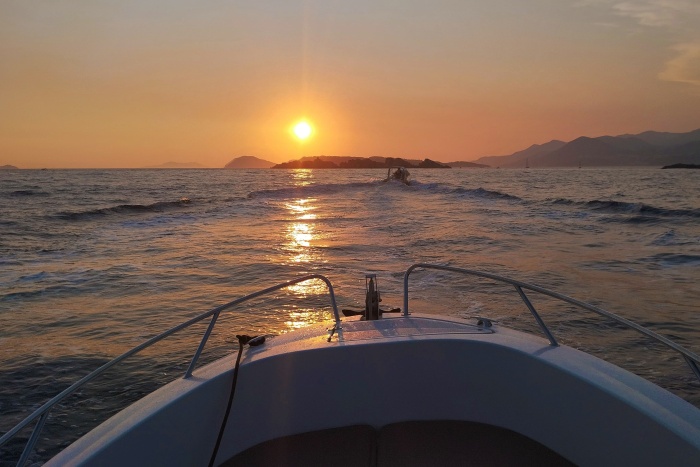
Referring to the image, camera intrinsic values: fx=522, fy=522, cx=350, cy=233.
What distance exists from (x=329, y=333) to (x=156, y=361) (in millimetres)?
3628

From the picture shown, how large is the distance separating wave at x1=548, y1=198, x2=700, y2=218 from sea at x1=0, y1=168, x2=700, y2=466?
76cm

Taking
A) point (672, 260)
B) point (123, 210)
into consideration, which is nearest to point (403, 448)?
point (672, 260)

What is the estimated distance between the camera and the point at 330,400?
3.24 meters

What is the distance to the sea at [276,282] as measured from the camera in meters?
6.05

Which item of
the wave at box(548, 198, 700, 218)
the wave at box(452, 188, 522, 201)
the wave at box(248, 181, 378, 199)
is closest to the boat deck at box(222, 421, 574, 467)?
the wave at box(548, 198, 700, 218)

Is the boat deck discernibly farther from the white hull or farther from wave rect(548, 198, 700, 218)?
wave rect(548, 198, 700, 218)

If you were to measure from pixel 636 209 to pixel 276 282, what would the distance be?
23071 mm

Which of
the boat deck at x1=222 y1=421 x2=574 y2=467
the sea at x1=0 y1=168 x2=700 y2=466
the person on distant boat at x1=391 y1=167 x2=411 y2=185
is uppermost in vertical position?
the person on distant boat at x1=391 y1=167 x2=411 y2=185

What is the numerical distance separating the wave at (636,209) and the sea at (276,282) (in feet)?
2.50

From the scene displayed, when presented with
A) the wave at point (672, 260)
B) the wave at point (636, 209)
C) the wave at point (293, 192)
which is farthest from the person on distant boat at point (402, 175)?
the wave at point (672, 260)

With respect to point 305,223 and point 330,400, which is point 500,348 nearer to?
point 330,400

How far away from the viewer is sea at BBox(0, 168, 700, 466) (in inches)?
238

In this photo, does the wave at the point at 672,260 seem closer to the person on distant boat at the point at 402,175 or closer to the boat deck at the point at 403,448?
the boat deck at the point at 403,448

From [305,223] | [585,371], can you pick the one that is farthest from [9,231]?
[585,371]
